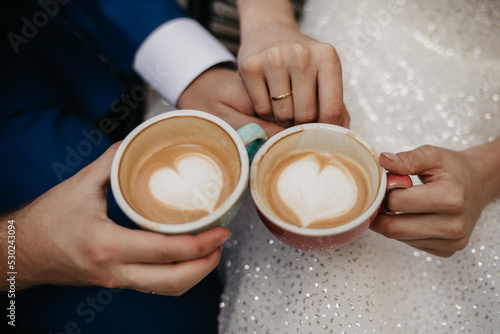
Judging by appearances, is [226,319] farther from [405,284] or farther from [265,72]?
[265,72]

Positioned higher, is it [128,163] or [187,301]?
[128,163]

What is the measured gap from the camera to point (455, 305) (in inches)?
31.8

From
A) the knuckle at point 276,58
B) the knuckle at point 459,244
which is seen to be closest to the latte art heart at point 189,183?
the knuckle at point 276,58

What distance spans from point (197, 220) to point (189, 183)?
16cm

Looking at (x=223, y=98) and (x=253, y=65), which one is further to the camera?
(x=223, y=98)

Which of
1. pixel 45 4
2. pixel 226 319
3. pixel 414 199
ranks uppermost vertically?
pixel 45 4

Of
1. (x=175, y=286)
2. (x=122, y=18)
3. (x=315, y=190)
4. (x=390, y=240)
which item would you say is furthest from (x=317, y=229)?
(x=122, y=18)

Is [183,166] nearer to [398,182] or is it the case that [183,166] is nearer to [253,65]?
[253,65]

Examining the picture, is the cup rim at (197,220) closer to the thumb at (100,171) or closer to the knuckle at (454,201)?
the thumb at (100,171)

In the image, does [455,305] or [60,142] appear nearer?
[455,305]

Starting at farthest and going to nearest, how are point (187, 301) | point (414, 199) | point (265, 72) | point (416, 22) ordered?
point (416, 22)
point (187, 301)
point (265, 72)
point (414, 199)

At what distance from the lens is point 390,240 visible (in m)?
0.86

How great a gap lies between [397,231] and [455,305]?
0.27 metres

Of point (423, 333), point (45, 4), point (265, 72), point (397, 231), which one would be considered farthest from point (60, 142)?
point (423, 333)
